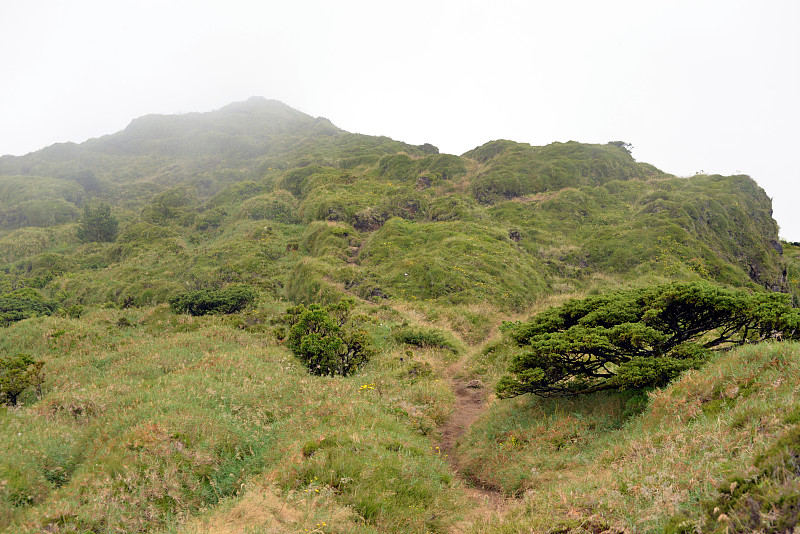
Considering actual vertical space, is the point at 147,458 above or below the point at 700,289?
below

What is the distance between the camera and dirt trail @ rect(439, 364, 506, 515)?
7320 millimetres

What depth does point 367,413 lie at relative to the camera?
9742mm

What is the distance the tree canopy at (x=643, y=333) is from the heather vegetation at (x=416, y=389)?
0.21 feet

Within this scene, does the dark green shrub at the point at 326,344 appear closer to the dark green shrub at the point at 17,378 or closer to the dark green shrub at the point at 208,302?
the dark green shrub at the point at 17,378

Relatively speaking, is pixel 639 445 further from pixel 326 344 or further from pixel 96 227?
pixel 96 227

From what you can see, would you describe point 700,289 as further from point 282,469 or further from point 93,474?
point 93,474

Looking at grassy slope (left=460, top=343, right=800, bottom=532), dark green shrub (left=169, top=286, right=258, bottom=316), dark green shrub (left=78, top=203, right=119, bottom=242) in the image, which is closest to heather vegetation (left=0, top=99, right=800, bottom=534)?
grassy slope (left=460, top=343, right=800, bottom=532)

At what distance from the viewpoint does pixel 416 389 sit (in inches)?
512

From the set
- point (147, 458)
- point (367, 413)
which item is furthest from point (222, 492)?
point (367, 413)

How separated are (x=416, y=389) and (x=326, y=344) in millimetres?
3926

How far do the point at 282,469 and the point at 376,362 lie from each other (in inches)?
361

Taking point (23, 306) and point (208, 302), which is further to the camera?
point (23, 306)

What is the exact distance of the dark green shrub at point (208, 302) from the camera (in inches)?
888

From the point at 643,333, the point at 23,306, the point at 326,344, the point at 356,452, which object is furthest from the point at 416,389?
the point at 23,306
